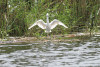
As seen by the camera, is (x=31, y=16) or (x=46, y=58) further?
(x=31, y=16)

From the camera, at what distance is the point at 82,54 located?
9258mm

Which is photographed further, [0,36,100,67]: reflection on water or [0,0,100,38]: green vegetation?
[0,0,100,38]: green vegetation

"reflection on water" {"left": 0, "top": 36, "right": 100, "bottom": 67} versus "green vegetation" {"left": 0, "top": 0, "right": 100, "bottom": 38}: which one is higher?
"green vegetation" {"left": 0, "top": 0, "right": 100, "bottom": 38}

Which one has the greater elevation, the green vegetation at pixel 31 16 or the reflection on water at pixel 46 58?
the green vegetation at pixel 31 16

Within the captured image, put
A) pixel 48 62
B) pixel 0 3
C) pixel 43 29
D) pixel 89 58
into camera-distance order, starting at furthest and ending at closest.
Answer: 1. pixel 43 29
2. pixel 0 3
3. pixel 89 58
4. pixel 48 62

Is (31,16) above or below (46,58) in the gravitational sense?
above

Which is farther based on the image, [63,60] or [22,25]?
[22,25]

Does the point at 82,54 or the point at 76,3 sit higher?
the point at 76,3

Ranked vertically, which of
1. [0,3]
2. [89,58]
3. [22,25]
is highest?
[0,3]

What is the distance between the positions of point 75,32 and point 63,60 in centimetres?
933

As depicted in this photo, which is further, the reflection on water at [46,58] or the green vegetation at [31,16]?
the green vegetation at [31,16]

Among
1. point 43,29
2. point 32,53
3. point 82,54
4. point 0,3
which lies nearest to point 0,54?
point 32,53

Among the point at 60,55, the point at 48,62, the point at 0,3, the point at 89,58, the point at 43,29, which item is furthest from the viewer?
the point at 43,29

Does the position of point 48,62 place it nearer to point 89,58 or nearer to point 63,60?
point 63,60
